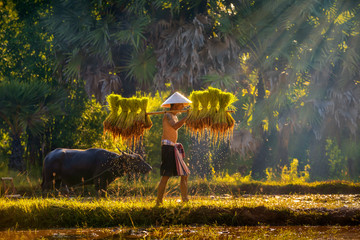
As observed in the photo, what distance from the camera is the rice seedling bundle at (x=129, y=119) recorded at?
8.92 m

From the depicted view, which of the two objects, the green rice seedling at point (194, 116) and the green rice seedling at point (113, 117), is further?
the green rice seedling at point (113, 117)

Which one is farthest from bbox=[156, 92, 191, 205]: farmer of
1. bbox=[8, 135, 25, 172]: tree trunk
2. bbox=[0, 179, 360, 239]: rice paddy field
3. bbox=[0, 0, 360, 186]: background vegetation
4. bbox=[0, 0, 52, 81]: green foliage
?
bbox=[0, 0, 52, 81]: green foliage

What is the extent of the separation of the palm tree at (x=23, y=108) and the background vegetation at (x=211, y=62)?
0.35 ft

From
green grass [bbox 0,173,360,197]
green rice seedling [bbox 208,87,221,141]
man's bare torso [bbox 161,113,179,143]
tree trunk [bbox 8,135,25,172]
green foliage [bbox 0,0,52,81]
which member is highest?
green foliage [bbox 0,0,52,81]

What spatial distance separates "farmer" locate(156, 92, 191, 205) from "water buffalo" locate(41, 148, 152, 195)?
3.56 meters

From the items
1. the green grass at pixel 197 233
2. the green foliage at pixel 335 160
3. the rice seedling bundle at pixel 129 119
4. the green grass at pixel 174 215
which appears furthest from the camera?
the green foliage at pixel 335 160

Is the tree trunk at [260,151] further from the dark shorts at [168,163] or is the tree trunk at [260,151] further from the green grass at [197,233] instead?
the green grass at [197,233]

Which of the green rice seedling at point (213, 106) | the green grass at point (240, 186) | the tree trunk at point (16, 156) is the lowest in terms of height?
the green grass at point (240, 186)

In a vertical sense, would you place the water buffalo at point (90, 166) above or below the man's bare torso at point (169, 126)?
below

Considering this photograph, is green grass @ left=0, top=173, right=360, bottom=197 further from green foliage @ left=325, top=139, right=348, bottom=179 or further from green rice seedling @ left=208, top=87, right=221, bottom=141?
green foliage @ left=325, top=139, right=348, bottom=179

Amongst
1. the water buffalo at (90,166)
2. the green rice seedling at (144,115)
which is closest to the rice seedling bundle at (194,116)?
the green rice seedling at (144,115)

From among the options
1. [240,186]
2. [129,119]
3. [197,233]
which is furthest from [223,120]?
[240,186]

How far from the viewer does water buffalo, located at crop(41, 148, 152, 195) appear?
12.1 metres

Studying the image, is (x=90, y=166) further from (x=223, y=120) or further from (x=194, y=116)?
(x=223, y=120)
